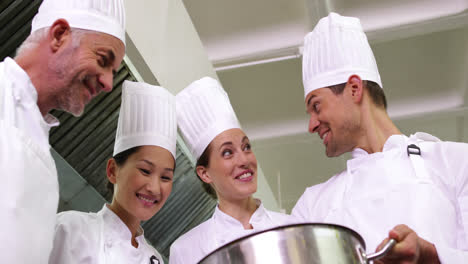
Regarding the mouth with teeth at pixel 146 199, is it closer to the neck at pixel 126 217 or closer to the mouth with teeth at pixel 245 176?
the neck at pixel 126 217

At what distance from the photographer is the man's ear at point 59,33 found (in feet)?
4.79

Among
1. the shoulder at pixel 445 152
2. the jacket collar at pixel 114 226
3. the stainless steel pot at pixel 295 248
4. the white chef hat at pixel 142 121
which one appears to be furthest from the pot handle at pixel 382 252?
the white chef hat at pixel 142 121

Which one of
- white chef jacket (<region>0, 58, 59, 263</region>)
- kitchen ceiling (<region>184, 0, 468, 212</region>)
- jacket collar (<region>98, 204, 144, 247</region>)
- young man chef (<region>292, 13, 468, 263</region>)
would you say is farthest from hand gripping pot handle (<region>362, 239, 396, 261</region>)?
kitchen ceiling (<region>184, 0, 468, 212</region>)

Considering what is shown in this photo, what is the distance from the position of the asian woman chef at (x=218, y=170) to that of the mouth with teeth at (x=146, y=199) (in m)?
0.28

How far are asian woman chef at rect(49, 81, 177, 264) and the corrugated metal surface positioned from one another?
0.25 feet

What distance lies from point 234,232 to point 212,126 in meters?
0.50

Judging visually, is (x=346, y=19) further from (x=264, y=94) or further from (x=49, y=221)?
(x=264, y=94)

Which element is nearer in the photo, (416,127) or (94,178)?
(94,178)

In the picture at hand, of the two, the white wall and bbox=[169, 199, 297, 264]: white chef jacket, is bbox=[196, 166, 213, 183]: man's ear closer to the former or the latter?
bbox=[169, 199, 297, 264]: white chef jacket

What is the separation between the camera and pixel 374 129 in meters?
1.85

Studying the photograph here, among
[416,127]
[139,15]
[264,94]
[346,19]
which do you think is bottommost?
[416,127]

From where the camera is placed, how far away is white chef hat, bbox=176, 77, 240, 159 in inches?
91.0

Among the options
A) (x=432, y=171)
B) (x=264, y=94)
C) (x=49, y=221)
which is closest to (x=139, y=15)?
(x=49, y=221)

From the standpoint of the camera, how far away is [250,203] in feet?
7.52
